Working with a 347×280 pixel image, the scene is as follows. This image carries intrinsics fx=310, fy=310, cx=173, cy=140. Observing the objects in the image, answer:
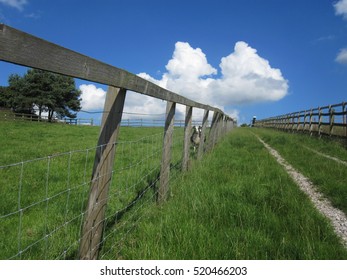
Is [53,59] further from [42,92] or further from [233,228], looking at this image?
[42,92]

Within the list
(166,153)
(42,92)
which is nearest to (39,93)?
(42,92)

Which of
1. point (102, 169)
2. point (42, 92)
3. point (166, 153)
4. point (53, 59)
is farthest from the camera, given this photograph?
point (42, 92)

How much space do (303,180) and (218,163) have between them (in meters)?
1.83

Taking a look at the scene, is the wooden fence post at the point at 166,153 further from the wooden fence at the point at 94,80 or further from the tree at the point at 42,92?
the tree at the point at 42,92

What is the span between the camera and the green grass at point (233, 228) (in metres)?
2.76

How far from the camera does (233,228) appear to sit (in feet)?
10.6

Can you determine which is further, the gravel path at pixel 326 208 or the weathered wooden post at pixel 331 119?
the weathered wooden post at pixel 331 119

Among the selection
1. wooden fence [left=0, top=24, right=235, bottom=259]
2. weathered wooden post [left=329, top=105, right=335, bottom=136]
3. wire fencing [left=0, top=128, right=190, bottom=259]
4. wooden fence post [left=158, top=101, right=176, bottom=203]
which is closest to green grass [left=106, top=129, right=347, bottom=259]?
wooden fence post [left=158, top=101, right=176, bottom=203]

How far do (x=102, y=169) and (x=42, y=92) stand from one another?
31.4 meters

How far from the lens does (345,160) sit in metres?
8.77

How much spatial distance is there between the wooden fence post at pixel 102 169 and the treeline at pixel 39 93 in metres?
18.4

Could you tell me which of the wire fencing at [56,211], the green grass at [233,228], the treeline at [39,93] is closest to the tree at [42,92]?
the treeline at [39,93]

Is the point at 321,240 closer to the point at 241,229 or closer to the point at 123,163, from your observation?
the point at 241,229

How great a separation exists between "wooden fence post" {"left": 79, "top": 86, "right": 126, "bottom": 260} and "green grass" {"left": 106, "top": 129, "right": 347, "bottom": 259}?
0.33 meters
